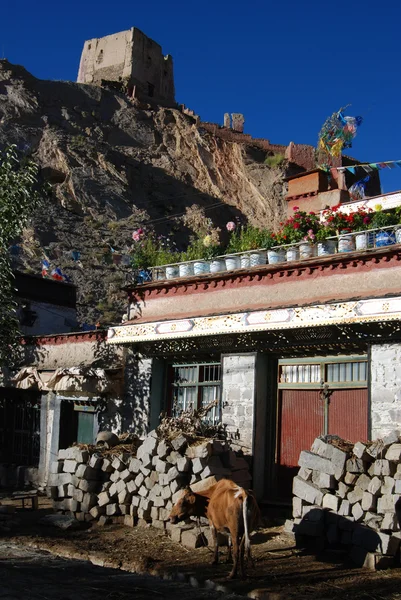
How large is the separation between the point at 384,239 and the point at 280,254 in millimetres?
2526

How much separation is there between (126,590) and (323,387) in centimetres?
644

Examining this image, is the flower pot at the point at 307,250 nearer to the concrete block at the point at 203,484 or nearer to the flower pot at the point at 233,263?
the flower pot at the point at 233,263

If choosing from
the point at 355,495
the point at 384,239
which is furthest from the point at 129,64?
the point at 355,495

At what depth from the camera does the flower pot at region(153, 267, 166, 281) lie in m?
17.2

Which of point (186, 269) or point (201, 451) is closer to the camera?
point (201, 451)

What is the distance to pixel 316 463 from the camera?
10.8m

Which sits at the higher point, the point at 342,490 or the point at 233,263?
the point at 233,263

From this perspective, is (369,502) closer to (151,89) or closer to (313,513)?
(313,513)

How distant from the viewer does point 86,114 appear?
66688 millimetres

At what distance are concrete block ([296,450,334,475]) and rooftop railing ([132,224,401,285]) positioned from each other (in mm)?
4493

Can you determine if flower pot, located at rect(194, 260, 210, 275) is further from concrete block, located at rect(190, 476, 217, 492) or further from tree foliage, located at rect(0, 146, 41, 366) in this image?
concrete block, located at rect(190, 476, 217, 492)

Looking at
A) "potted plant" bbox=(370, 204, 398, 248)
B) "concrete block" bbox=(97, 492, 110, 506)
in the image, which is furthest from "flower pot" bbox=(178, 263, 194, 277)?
"concrete block" bbox=(97, 492, 110, 506)

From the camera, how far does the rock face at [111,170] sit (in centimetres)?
5125

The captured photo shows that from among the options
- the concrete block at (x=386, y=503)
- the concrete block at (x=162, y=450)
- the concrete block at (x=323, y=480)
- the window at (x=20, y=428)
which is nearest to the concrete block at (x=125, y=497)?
the concrete block at (x=162, y=450)
